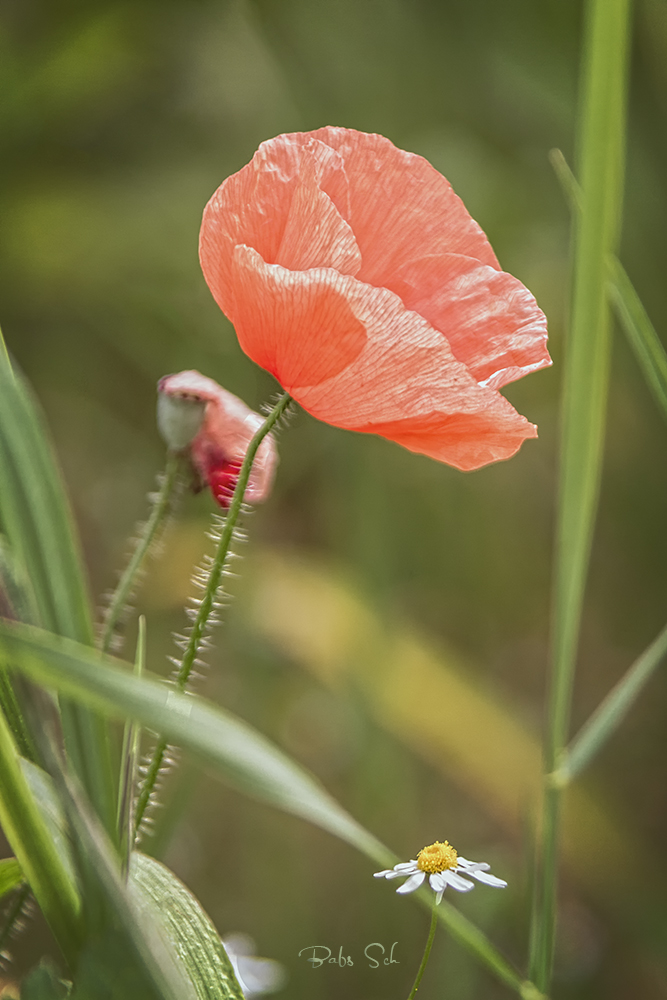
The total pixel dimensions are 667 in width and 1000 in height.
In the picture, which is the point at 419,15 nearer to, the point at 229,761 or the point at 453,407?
the point at 453,407

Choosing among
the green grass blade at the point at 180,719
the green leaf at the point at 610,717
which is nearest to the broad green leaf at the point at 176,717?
the green grass blade at the point at 180,719

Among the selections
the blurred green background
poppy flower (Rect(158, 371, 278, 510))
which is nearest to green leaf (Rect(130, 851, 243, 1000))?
poppy flower (Rect(158, 371, 278, 510))

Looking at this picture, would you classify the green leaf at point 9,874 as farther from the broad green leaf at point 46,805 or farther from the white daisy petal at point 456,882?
the white daisy petal at point 456,882

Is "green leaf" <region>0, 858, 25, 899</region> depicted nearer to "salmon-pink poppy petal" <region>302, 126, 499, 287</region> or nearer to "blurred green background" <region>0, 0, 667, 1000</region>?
"salmon-pink poppy petal" <region>302, 126, 499, 287</region>

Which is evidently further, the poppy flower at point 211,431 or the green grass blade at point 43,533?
the poppy flower at point 211,431

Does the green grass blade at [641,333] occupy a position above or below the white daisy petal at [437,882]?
above

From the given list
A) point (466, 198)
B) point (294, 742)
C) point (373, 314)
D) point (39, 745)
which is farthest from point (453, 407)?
point (294, 742)

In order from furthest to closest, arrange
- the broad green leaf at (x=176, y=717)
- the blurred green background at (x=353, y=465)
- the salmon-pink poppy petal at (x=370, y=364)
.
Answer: the blurred green background at (x=353, y=465), the salmon-pink poppy petal at (x=370, y=364), the broad green leaf at (x=176, y=717)
